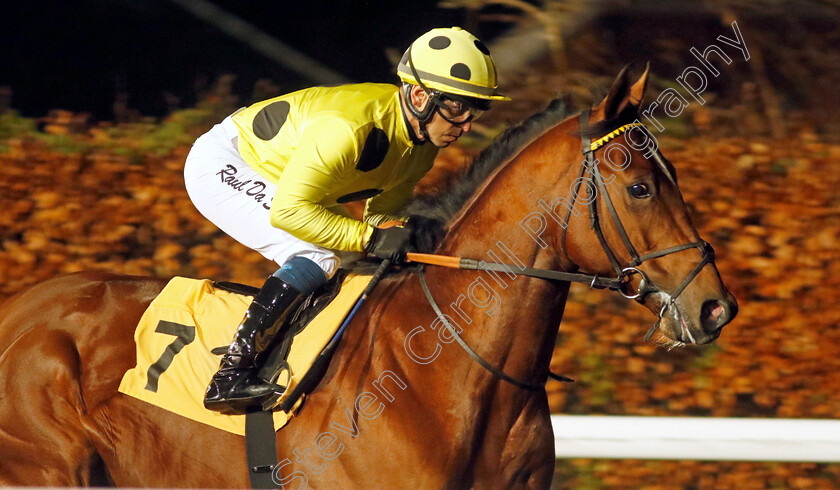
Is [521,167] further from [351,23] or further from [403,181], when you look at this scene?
[351,23]

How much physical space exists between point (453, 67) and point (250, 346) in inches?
43.7

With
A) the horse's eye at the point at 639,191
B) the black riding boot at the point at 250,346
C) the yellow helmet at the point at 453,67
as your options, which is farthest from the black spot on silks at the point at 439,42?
the black riding boot at the point at 250,346

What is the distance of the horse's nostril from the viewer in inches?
102

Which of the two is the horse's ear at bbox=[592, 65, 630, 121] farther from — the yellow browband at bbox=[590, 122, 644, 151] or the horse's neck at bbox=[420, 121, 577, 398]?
the horse's neck at bbox=[420, 121, 577, 398]

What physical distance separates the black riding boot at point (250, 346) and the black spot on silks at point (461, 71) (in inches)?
34.3

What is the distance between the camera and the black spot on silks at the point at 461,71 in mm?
2930

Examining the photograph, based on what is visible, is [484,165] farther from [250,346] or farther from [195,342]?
[195,342]

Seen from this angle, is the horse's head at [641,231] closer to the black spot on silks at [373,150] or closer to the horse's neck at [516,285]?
the horse's neck at [516,285]

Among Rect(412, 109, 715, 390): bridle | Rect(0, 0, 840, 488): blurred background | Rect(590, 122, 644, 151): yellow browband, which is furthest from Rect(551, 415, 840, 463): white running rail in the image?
Rect(590, 122, 644, 151): yellow browband

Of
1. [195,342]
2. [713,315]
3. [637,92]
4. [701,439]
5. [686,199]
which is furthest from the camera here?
[686,199]

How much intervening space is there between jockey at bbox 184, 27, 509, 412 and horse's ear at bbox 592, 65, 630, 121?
1.42ft

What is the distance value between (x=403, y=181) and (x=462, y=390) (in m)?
0.95

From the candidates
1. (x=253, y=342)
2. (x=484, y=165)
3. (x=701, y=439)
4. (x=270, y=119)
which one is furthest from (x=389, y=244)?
(x=701, y=439)

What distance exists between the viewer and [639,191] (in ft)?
8.70
